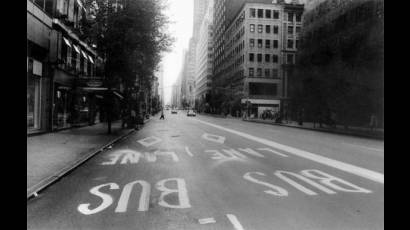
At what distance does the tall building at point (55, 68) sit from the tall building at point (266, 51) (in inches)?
1998

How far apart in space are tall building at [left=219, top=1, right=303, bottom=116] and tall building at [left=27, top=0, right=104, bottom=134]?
166 feet

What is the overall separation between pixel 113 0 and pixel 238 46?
65971 mm

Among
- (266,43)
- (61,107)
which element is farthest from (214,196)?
(266,43)

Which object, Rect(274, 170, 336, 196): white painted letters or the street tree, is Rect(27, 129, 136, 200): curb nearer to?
Rect(274, 170, 336, 196): white painted letters

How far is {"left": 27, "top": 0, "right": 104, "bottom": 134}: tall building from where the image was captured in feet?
61.2

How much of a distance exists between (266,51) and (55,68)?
204ft

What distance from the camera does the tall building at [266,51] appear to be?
77.8 m

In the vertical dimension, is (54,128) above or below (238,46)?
below

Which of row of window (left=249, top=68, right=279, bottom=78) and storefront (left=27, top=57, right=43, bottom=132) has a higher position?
row of window (left=249, top=68, right=279, bottom=78)

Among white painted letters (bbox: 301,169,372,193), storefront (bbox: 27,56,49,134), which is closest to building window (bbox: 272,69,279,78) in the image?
storefront (bbox: 27,56,49,134)

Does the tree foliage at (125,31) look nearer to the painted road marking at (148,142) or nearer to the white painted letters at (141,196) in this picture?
the painted road marking at (148,142)

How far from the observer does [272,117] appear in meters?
67.6
